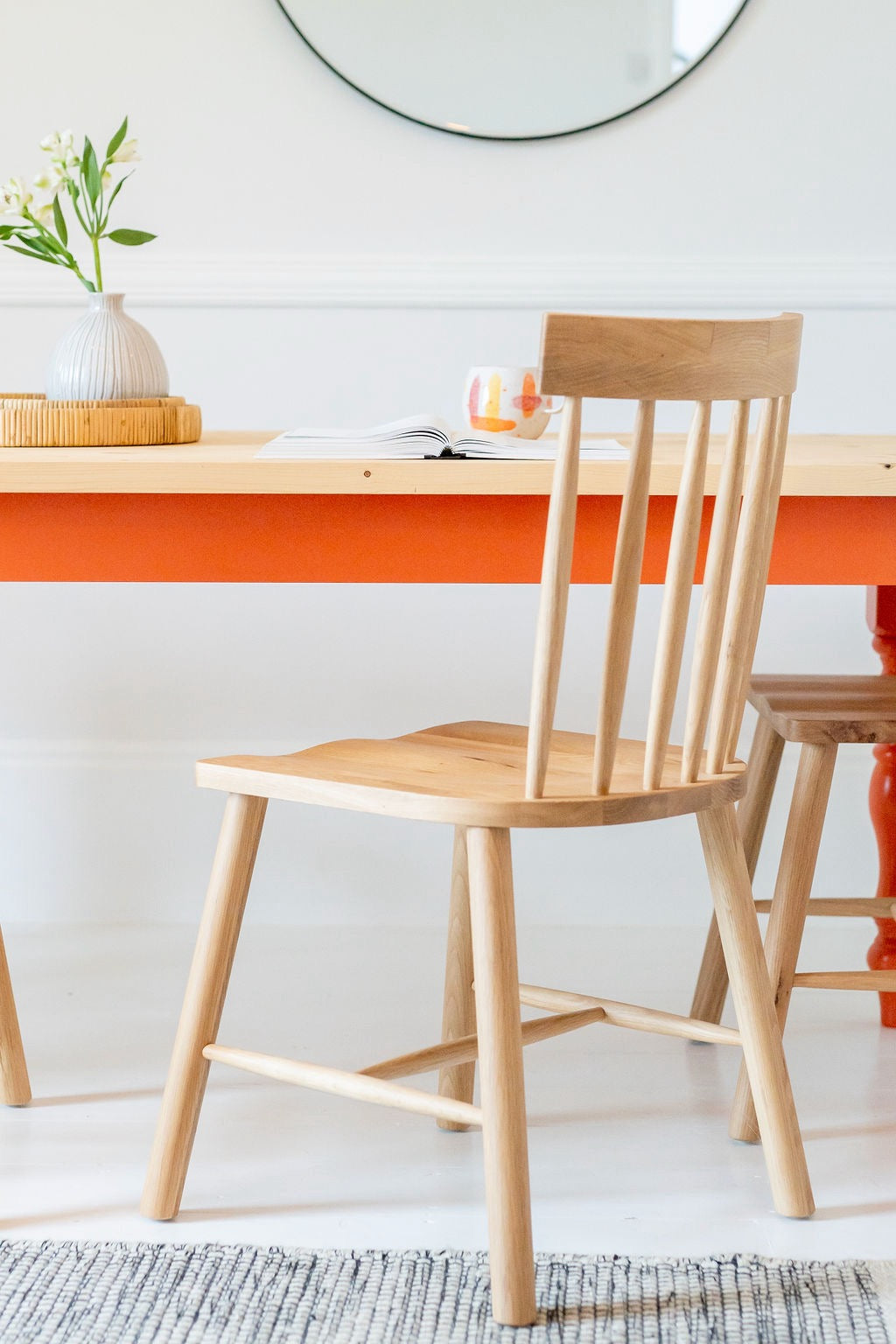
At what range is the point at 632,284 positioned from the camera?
2109 millimetres

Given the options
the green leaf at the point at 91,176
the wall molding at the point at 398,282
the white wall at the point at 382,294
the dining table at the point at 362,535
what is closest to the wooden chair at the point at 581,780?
the dining table at the point at 362,535

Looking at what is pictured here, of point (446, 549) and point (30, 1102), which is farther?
point (30, 1102)

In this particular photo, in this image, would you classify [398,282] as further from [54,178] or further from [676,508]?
[676,508]

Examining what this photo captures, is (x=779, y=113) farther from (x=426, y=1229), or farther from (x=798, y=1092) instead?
(x=426, y=1229)

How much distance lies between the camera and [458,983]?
1458mm

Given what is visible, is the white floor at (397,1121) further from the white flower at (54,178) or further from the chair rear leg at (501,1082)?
the white flower at (54,178)

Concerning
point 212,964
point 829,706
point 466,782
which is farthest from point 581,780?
point 829,706

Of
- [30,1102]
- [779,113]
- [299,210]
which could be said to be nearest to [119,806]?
[30,1102]

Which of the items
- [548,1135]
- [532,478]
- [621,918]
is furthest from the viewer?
[621,918]

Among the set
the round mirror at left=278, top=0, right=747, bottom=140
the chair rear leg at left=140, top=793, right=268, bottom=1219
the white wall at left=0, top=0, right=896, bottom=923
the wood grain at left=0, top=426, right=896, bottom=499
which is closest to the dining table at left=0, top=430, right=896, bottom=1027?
the wood grain at left=0, top=426, right=896, bottom=499

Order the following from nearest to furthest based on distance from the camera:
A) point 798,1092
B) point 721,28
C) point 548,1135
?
point 548,1135
point 798,1092
point 721,28

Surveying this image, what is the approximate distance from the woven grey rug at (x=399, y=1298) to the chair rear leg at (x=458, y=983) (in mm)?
251

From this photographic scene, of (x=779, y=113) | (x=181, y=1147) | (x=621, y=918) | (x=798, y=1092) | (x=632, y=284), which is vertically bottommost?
(x=621, y=918)

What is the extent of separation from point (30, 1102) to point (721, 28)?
1.71m
